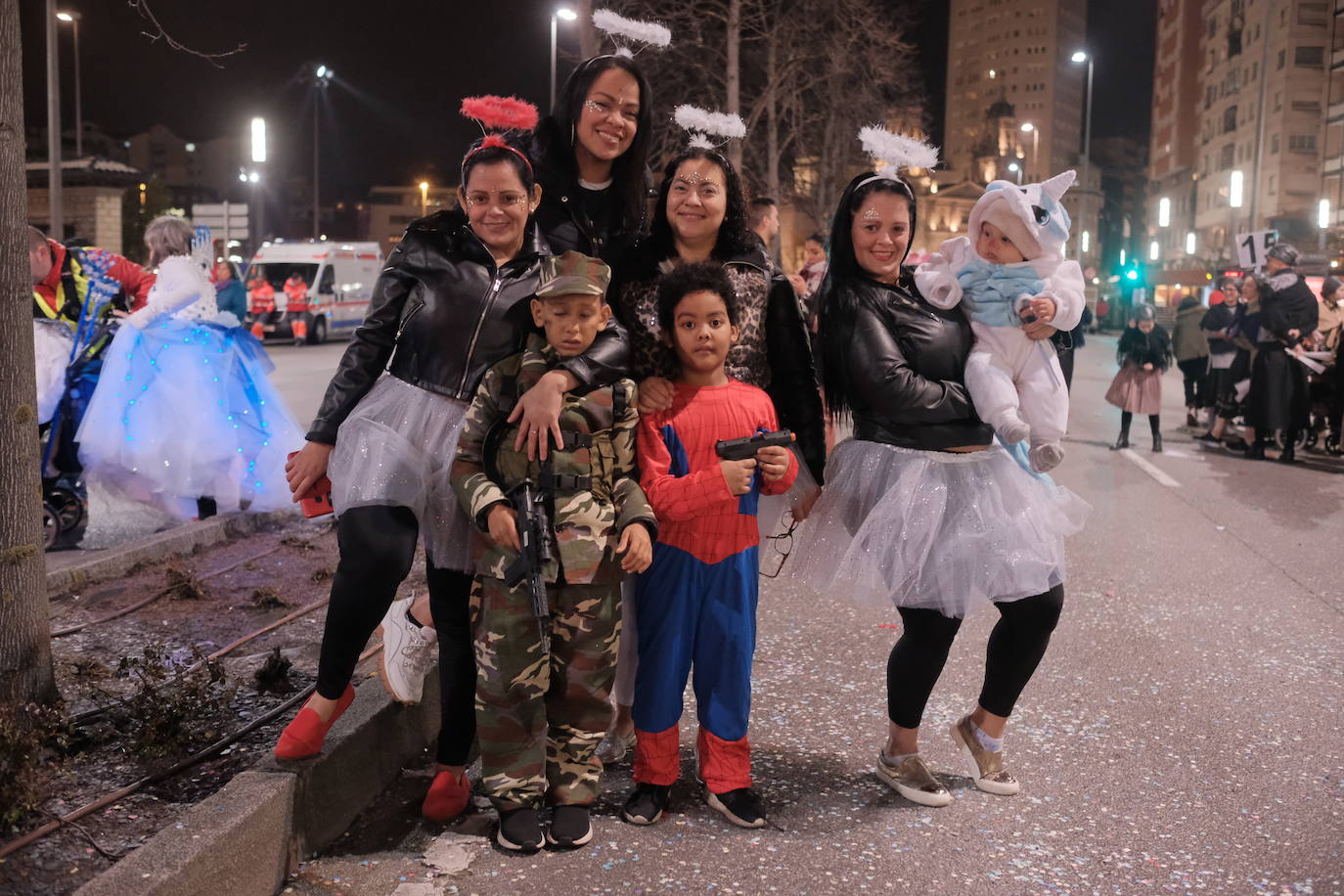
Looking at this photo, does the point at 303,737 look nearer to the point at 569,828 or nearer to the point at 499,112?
the point at 569,828

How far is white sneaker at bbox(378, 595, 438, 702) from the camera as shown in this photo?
13.0ft

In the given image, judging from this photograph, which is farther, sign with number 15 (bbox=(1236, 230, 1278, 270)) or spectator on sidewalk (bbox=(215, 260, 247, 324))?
sign with number 15 (bbox=(1236, 230, 1278, 270))

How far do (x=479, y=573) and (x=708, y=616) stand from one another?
729 mm

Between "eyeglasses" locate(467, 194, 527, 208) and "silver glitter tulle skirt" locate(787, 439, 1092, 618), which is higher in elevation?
"eyeglasses" locate(467, 194, 527, 208)

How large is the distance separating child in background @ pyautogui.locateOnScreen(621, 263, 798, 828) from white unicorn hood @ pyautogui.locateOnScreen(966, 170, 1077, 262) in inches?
36.3

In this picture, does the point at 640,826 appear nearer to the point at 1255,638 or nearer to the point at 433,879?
the point at 433,879

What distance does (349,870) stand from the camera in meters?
3.33

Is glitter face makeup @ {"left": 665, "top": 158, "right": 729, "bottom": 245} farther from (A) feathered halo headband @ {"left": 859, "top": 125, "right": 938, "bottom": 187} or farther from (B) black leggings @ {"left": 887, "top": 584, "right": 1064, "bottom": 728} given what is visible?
(B) black leggings @ {"left": 887, "top": 584, "right": 1064, "bottom": 728}

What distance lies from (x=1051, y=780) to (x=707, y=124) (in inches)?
103

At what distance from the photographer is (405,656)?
3.99m

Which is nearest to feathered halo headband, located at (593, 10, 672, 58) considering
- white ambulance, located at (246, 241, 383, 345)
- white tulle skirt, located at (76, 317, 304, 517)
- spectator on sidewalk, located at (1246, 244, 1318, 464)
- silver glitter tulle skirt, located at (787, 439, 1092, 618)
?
silver glitter tulle skirt, located at (787, 439, 1092, 618)

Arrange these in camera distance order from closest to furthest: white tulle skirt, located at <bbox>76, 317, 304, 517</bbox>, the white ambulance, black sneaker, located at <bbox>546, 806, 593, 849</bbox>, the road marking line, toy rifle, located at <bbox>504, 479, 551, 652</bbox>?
toy rifle, located at <bbox>504, 479, 551, 652</bbox>
black sneaker, located at <bbox>546, 806, 593, 849</bbox>
white tulle skirt, located at <bbox>76, 317, 304, 517</bbox>
the road marking line
the white ambulance

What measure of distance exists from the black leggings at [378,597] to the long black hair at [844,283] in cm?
139

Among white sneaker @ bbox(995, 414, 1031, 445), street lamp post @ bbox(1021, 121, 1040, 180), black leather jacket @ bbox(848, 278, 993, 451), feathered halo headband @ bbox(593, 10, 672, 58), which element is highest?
street lamp post @ bbox(1021, 121, 1040, 180)
